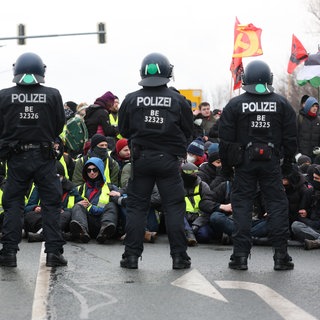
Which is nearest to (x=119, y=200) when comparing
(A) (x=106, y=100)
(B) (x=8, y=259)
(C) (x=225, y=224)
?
(C) (x=225, y=224)

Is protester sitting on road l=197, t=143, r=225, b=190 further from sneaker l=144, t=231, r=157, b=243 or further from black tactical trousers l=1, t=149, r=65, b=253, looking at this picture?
black tactical trousers l=1, t=149, r=65, b=253

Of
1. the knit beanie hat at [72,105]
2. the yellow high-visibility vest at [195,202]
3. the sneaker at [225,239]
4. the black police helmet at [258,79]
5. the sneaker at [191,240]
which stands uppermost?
the black police helmet at [258,79]

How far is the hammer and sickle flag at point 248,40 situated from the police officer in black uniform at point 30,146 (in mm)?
13664

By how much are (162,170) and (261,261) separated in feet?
5.76

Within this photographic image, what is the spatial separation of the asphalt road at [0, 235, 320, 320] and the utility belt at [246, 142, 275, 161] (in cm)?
109

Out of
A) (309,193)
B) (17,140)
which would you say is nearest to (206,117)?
(309,193)

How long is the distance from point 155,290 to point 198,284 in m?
0.50

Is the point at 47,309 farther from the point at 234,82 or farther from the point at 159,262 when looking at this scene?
the point at 234,82

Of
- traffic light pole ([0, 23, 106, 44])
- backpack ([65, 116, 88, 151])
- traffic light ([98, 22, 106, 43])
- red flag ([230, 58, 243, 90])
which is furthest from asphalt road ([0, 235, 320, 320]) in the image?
traffic light ([98, 22, 106, 43])

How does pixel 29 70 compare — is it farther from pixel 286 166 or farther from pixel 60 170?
pixel 60 170

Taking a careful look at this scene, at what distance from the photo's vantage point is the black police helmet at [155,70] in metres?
8.77

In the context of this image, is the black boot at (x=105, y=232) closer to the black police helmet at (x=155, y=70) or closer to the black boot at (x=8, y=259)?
the black boot at (x=8, y=259)

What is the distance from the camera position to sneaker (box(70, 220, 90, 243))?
11242 mm

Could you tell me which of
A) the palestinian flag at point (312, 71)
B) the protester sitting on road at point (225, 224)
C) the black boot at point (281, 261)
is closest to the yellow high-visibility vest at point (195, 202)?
the protester sitting on road at point (225, 224)
